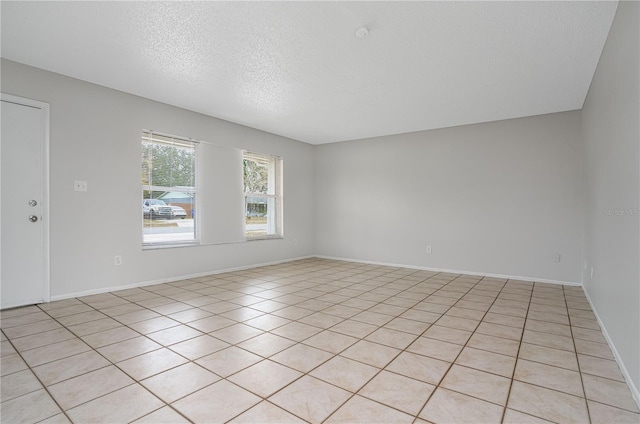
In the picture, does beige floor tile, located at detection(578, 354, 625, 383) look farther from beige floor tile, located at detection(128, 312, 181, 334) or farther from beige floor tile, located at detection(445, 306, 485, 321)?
beige floor tile, located at detection(128, 312, 181, 334)

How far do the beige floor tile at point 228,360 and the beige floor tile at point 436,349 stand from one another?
116cm

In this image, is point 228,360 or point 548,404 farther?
point 228,360

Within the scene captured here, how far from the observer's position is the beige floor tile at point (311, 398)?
1590 mm

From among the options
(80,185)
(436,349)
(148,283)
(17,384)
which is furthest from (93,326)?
(436,349)

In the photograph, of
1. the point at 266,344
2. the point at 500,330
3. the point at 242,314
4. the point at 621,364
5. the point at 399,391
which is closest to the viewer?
the point at 399,391

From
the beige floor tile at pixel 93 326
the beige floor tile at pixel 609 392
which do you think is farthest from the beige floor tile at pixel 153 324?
the beige floor tile at pixel 609 392

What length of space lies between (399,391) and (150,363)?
5.31 ft

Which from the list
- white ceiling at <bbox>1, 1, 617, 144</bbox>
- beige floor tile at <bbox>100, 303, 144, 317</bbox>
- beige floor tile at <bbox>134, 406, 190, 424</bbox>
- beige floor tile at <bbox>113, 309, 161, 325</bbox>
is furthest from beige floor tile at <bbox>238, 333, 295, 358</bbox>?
white ceiling at <bbox>1, 1, 617, 144</bbox>

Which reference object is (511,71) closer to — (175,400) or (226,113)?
(226,113)

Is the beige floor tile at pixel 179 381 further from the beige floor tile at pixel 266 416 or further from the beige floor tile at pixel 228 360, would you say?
the beige floor tile at pixel 266 416

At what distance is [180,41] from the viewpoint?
272 centimetres

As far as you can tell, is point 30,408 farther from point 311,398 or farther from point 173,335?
point 311,398

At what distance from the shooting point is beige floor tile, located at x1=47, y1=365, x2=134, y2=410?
1701 millimetres

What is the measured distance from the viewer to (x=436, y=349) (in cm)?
234
